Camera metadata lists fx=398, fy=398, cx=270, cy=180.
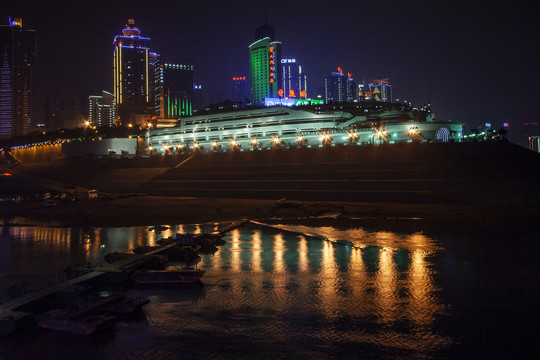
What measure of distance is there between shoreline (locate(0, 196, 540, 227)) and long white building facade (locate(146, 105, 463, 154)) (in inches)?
880

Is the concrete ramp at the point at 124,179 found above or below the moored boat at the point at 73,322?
above

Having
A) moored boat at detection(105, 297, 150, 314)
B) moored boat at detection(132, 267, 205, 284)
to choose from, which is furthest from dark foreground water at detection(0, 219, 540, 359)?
moored boat at detection(132, 267, 205, 284)

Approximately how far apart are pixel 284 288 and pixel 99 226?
2420 cm

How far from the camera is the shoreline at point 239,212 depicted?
1454 inches

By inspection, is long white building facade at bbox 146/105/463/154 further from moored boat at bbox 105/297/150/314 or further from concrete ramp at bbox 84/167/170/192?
moored boat at bbox 105/297/150/314

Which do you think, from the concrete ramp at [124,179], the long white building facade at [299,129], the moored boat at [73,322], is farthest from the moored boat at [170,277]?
the concrete ramp at [124,179]

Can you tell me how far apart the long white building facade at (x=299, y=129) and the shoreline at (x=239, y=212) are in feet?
73.3

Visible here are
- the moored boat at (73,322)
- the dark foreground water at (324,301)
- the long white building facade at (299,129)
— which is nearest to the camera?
the dark foreground water at (324,301)

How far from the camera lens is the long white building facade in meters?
71.9

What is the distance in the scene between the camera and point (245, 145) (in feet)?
319

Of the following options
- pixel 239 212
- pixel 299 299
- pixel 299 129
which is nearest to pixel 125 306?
pixel 299 299

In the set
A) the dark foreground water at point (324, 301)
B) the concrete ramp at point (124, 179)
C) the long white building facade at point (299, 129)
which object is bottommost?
the dark foreground water at point (324, 301)

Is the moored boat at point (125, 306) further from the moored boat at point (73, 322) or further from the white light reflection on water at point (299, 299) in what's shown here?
the moored boat at point (73, 322)

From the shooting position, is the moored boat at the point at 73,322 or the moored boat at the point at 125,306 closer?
the moored boat at the point at 73,322
